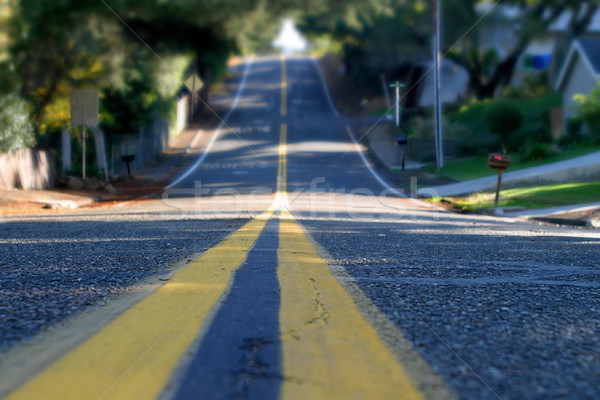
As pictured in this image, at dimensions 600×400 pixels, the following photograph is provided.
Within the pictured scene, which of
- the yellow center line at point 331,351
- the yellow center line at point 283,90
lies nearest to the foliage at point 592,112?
the yellow center line at point 283,90

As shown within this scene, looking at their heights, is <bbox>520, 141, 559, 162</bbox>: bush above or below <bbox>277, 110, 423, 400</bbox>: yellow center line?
above

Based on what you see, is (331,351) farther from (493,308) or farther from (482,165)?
(482,165)

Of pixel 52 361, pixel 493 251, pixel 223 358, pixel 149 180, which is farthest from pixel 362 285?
pixel 149 180

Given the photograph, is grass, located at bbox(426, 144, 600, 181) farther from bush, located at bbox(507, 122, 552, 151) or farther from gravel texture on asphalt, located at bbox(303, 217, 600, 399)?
gravel texture on asphalt, located at bbox(303, 217, 600, 399)

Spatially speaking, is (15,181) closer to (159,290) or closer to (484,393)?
(159,290)

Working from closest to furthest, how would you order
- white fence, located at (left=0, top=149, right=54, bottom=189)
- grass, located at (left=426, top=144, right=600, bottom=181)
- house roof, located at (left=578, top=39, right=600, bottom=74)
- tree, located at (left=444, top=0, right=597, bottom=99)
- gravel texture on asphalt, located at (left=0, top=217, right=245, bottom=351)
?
1. gravel texture on asphalt, located at (left=0, top=217, right=245, bottom=351)
2. white fence, located at (left=0, top=149, right=54, bottom=189)
3. grass, located at (left=426, top=144, right=600, bottom=181)
4. house roof, located at (left=578, top=39, right=600, bottom=74)
5. tree, located at (left=444, top=0, right=597, bottom=99)

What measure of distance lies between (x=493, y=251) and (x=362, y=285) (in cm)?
360

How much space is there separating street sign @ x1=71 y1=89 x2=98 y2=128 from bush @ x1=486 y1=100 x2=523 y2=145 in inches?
875

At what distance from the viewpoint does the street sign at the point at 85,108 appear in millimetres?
20297

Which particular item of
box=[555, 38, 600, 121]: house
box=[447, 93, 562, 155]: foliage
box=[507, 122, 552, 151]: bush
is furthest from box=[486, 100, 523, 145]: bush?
box=[555, 38, 600, 121]: house

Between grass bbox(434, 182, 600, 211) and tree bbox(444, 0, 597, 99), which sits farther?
tree bbox(444, 0, 597, 99)

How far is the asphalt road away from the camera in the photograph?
8.35 feet

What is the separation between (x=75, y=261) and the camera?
20.3 ft

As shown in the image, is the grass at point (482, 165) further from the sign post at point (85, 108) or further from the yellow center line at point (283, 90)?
the yellow center line at point (283, 90)
